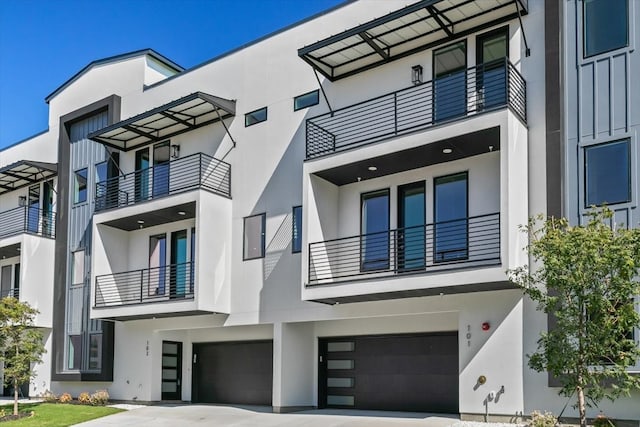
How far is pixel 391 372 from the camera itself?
20.3m

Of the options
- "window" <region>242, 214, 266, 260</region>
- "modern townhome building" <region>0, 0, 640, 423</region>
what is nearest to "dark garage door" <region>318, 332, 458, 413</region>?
"modern townhome building" <region>0, 0, 640, 423</region>

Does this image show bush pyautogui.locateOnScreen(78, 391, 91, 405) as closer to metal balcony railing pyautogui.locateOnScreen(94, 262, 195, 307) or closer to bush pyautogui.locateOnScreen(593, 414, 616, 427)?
metal balcony railing pyautogui.locateOnScreen(94, 262, 195, 307)

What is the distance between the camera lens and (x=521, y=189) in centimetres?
1650

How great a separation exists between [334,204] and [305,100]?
3397mm

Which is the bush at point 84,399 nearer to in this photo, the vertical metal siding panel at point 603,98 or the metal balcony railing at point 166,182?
the metal balcony railing at point 166,182

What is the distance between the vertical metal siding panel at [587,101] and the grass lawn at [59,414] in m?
16.0

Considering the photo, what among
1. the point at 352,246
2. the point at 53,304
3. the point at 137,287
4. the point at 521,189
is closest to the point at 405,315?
the point at 352,246

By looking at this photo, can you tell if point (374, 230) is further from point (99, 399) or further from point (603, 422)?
point (99, 399)

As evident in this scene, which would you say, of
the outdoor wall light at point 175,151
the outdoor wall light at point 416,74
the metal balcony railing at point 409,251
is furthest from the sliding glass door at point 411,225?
the outdoor wall light at point 175,151

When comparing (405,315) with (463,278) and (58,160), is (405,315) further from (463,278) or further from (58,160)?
(58,160)

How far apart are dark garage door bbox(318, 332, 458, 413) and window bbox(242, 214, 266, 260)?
331cm

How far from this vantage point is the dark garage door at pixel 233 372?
23353 millimetres

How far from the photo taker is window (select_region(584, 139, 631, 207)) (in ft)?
50.8

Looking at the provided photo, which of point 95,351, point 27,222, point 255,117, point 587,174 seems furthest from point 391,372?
point 27,222
